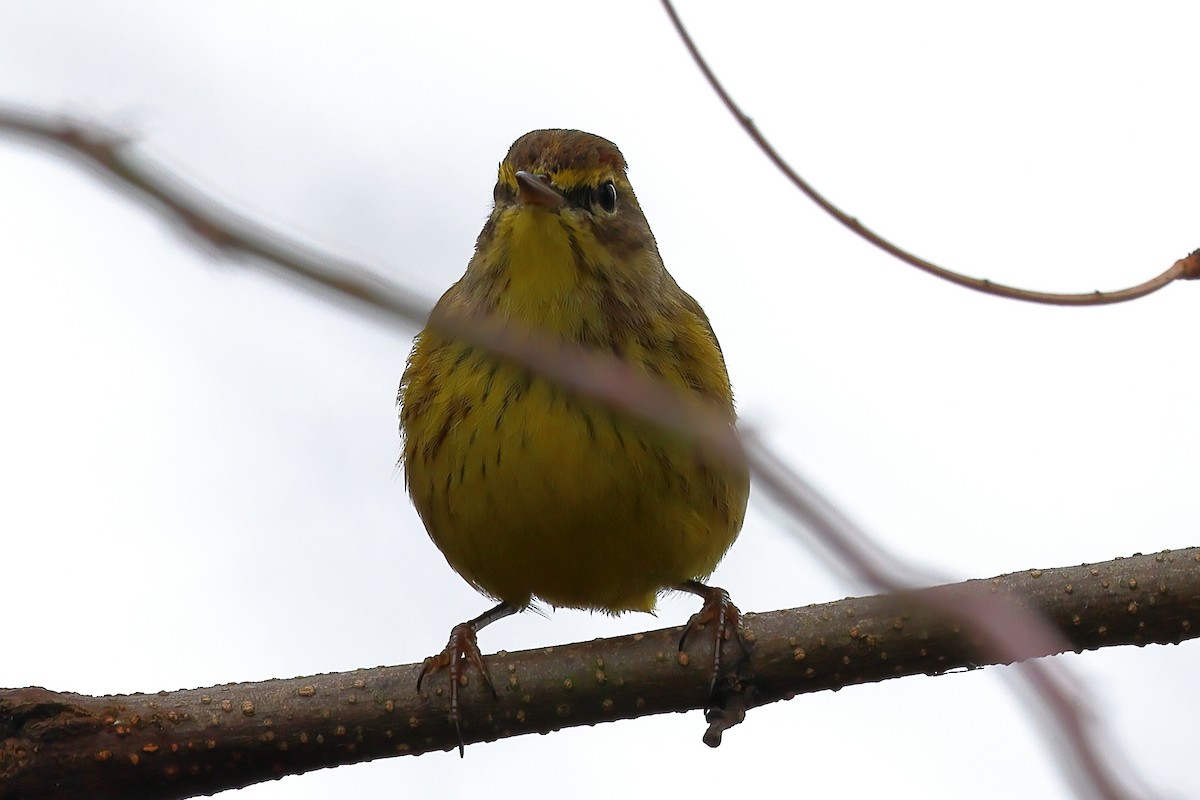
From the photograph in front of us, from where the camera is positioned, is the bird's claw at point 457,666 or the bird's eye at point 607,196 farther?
the bird's eye at point 607,196

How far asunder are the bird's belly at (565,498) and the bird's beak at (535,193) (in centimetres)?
58

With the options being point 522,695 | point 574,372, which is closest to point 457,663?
point 522,695

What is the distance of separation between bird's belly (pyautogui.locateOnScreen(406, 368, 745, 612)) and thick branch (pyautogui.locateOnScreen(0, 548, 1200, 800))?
1.53 ft

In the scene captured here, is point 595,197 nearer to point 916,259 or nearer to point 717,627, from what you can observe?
point 717,627

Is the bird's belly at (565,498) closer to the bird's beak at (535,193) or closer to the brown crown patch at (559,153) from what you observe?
the bird's beak at (535,193)

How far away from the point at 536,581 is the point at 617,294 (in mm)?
1048

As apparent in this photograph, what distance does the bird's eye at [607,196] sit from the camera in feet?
16.4

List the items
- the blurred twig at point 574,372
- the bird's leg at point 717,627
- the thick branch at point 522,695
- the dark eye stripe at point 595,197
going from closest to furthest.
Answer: the blurred twig at point 574,372 < the thick branch at point 522,695 < the bird's leg at point 717,627 < the dark eye stripe at point 595,197

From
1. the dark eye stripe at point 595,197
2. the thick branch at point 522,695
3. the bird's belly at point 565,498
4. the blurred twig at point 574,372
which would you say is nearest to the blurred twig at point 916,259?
the blurred twig at point 574,372

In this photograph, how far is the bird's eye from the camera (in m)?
4.99

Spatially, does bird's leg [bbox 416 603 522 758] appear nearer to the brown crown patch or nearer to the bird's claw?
the bird's claw

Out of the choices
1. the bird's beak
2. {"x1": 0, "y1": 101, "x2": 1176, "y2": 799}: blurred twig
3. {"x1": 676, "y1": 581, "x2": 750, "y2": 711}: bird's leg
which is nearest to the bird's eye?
the bird's beak

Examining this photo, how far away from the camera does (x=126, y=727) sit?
3.71m

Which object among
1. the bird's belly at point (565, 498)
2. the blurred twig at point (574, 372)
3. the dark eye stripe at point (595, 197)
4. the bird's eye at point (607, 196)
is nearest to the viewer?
the blurred twig at point (574, 372)
